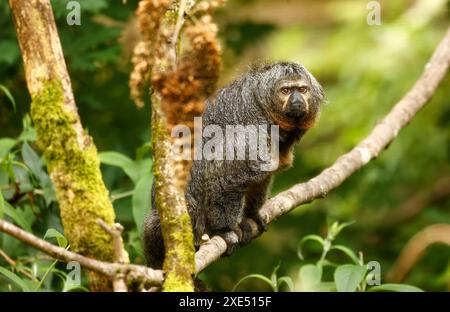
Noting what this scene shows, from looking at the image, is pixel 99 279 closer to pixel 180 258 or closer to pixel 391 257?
pixel 180 258

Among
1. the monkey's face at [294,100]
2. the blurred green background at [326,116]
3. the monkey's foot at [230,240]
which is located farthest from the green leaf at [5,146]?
the monkey's face at [294,100]

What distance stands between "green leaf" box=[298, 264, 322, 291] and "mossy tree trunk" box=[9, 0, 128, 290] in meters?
2.51

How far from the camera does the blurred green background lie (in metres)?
8.58

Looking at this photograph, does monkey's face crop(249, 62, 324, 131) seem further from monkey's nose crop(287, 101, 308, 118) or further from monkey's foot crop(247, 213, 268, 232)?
monkey's foot crop(247, 213, 268, 232)

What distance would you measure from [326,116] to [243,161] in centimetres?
561

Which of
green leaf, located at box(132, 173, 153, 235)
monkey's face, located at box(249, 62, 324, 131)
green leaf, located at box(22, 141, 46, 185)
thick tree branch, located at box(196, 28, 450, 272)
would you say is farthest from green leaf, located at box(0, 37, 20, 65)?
thick tree branch, located at box(196, 28, 450, 272)

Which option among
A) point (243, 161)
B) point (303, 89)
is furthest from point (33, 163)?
point (303, 89)

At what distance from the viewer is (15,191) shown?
748 cm

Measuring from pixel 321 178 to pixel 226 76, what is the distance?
299 centimetres

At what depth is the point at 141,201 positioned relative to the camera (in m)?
7.20

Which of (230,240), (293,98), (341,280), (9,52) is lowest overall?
(341,280)

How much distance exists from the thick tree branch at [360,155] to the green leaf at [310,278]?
2.60 ft

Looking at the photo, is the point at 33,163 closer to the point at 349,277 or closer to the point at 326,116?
the point at 349,277

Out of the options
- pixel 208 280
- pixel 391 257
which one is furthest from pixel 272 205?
pixel 391 257
